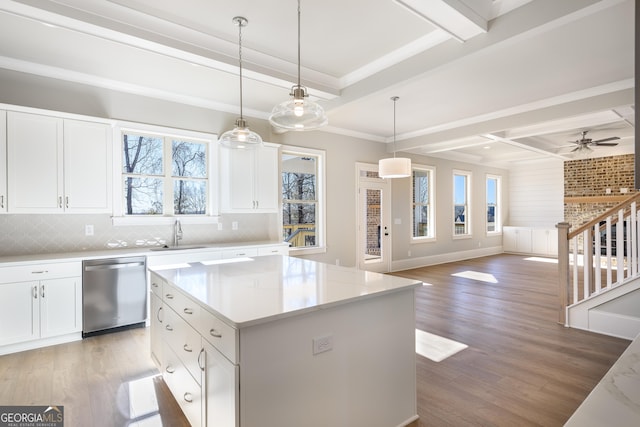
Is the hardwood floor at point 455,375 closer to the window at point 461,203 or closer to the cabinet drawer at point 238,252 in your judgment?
the cabinet drawer at point 238,252

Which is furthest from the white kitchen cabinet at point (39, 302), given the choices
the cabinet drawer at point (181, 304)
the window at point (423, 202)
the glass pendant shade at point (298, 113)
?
the window at point (423, 202)

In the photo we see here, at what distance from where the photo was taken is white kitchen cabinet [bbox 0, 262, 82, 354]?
10.1 feet

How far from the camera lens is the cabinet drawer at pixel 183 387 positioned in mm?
1839

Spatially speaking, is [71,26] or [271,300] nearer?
[271,300]

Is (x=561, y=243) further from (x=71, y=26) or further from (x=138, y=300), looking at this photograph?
(x=71, y=26)

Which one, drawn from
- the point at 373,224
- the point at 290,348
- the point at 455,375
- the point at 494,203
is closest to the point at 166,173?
the point at 290,348

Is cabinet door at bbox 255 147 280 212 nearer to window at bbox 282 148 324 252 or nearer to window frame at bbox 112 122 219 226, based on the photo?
window at bbox 282 148 324 252

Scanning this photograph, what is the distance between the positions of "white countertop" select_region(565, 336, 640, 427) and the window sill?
4459mm

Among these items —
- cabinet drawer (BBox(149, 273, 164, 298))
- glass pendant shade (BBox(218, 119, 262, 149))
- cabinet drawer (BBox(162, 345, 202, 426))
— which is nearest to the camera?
cabinet drawer (BBox(162, 345, 202, 426))

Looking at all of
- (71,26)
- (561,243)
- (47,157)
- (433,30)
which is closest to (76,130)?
(47,157)

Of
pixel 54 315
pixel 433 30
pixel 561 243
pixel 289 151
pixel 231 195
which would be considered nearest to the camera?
pixel 433 30

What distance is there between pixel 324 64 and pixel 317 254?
3306 millimetres

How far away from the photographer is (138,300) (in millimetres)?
3734

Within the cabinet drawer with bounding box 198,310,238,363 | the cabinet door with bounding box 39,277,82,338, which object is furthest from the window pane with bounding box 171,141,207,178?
the cabinet drawer with bounding box 198,310,238,363
